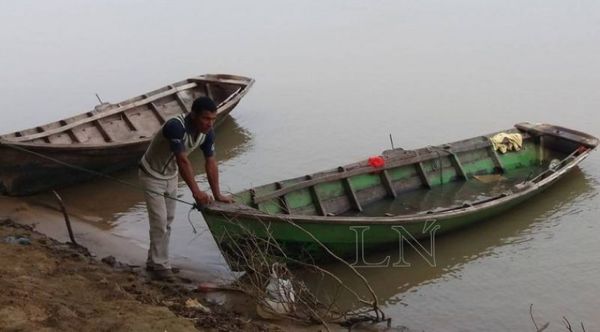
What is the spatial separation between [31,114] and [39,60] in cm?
684

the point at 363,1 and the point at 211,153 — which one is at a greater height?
the point at 363,1

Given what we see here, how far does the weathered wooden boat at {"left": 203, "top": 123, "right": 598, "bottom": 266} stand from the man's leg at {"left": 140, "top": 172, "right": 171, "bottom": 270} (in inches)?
17.1

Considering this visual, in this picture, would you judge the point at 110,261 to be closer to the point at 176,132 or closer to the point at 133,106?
the point at 176,132

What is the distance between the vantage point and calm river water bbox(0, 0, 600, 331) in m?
7.42

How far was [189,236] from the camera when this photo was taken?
8.45m

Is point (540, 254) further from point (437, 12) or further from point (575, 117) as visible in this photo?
point (437, 12)

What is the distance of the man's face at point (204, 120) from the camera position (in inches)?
217

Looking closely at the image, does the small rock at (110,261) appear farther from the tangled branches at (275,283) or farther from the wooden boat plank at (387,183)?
the wooden boat plank at (387,183)

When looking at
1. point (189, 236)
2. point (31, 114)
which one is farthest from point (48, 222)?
point (31, 114)

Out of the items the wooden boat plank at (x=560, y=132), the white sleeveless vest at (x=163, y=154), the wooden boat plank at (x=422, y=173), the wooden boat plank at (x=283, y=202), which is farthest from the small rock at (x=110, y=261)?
the wooden boat plank at (x=560, y=132)

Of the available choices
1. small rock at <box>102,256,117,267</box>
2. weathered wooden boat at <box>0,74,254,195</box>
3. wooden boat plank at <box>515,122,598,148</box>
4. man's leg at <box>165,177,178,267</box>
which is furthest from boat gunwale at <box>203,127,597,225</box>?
weathered wooden boat at <box>0,74,254,195</box>

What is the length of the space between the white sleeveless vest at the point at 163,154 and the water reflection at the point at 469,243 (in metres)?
2.00

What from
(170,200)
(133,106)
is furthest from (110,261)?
(133,106)

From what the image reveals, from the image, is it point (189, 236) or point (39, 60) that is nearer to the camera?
point (189, 236)
